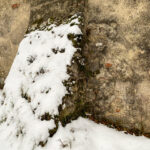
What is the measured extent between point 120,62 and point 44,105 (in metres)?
1.10

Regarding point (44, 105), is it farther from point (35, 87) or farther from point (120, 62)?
point (120, 62)

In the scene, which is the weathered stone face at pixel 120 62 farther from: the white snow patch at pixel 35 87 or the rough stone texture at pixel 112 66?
the white snow patch at pixel 35 87

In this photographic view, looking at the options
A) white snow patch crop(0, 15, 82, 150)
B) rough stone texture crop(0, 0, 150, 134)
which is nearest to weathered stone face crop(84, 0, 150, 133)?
rough stone texture crop(0, 0, 150, 134)

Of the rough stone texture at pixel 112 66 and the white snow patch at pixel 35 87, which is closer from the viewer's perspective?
the white snow patch at pixel 35 87

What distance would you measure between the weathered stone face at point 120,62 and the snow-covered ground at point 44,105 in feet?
0.86

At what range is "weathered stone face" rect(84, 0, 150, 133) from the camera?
7.30ft

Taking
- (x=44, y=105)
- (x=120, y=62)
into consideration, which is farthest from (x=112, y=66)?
(x=44, y=105)

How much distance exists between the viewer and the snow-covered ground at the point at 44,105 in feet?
6.56

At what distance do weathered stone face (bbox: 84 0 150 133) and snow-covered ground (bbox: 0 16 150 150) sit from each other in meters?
0.26

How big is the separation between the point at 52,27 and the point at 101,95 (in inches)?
48.8

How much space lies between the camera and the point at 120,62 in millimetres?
2369

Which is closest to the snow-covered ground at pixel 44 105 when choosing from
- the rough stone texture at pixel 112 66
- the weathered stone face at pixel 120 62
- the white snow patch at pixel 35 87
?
the white snow patch at pixel 35 87

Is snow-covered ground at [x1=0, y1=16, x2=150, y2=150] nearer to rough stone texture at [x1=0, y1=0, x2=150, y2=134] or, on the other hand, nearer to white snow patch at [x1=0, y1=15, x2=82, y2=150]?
white snow patch at [x1=0, y1=15, x2=82, y2=150]

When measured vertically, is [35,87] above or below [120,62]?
below
